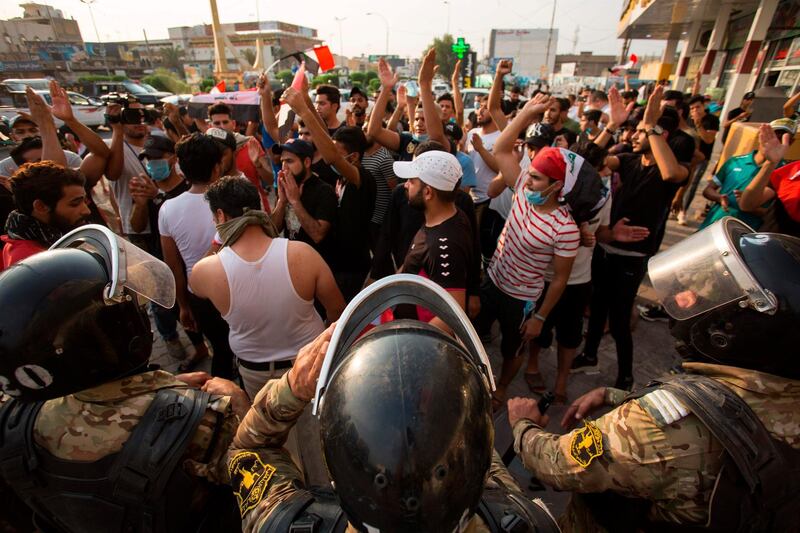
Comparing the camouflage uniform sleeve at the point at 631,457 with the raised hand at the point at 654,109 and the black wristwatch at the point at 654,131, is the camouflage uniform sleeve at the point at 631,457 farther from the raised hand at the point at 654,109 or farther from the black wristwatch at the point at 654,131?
the raised hand at the point at 654,109

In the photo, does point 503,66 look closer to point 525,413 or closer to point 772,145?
point 772,145

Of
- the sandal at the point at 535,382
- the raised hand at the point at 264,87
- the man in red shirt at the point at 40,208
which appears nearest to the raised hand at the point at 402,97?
the raised hand at the point at 264,87

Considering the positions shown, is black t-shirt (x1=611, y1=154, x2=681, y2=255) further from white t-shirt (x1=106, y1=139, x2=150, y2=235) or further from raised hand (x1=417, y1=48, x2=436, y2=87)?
white t-shirt (x1=106, y1=139, x2=150, y2=235)

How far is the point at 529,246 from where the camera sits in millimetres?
2635

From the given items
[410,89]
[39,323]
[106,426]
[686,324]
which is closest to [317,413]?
[106,426]

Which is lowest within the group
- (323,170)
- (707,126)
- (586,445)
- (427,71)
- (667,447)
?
(586,445)

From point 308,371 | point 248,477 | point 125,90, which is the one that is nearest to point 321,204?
point 308,371

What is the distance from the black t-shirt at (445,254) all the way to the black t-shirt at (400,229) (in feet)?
1.93

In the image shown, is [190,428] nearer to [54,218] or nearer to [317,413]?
[317,413]

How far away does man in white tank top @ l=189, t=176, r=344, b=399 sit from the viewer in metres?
1.97

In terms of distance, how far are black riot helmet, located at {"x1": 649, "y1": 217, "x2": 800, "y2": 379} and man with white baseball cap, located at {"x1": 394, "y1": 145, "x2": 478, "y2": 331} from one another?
3.26ft

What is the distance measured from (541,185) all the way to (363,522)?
2.29 meters

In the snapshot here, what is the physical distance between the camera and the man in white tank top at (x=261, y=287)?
1.97 m

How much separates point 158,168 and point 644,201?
413cm
